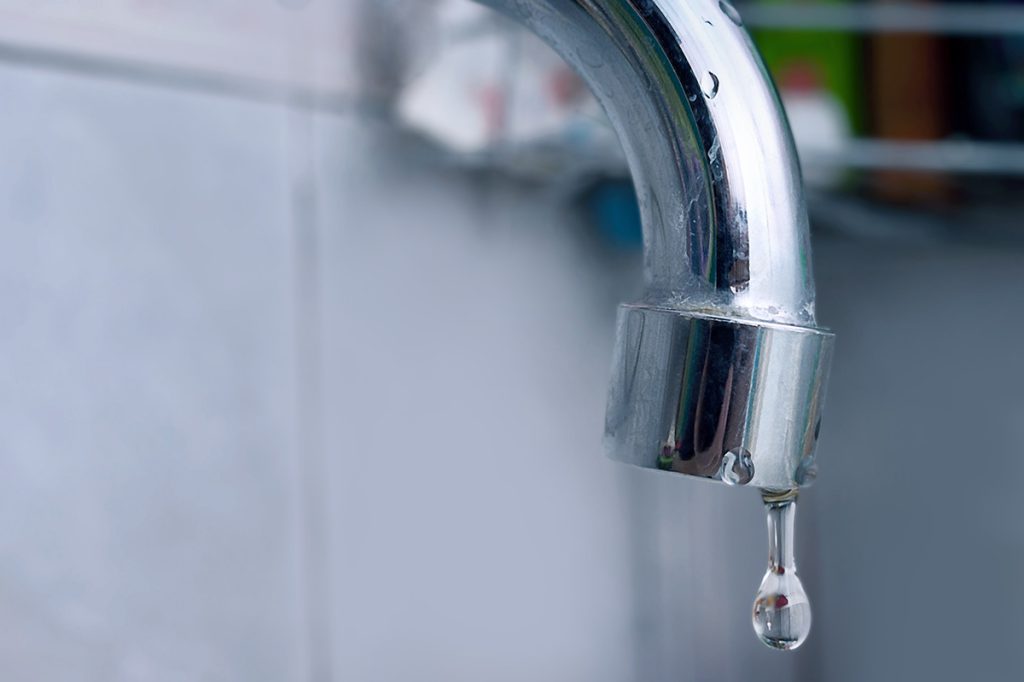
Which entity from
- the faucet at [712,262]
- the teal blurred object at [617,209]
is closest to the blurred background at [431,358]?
the teal blurred object at [617,209]

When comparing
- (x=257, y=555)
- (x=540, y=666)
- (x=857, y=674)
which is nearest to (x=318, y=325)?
(x=257, y=555)

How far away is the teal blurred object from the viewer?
0.57 metres

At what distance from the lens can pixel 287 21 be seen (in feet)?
1.21

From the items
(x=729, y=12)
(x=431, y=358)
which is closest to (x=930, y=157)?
(x=431, y=358)

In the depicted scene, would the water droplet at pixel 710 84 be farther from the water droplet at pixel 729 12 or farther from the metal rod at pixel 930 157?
the metal rod at pixel 930 157

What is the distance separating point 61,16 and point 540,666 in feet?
1.24

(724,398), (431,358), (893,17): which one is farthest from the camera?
(893,17)

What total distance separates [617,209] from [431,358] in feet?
0.55

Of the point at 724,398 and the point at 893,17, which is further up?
the point at 893,17

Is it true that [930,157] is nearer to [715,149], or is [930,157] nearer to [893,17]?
[893,17]

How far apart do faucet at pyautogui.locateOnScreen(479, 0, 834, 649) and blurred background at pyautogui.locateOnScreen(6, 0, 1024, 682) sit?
0.60ft

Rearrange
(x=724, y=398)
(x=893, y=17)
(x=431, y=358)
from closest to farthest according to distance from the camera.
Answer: (x=724, y=398) < (x=431, y=358) < (x=893, y=17)

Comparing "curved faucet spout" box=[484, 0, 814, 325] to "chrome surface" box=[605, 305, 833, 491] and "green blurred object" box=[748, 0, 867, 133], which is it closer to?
"chrome surface" box=[605, 305, 833, 491]

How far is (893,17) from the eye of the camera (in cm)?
56
